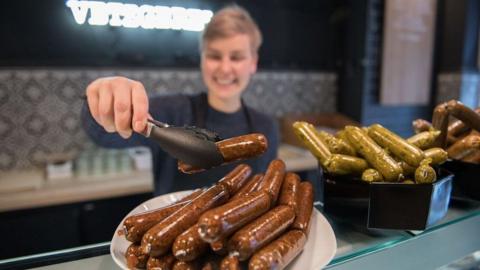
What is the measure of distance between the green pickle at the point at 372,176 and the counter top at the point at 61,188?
49.5 inches

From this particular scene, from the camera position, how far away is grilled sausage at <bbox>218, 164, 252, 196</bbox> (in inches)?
23.1

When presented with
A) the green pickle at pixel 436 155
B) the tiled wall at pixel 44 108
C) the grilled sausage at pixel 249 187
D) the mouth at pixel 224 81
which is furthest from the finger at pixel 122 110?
the tiled wall at pixel 44 108

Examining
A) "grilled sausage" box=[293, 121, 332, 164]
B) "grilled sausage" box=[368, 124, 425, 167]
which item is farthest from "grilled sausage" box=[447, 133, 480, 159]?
"grilled sausage" box=[293, 121, 332, 164]

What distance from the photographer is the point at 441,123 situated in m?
0.74

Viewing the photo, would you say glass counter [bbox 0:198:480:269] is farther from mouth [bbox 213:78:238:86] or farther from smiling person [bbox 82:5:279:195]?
mouth [bbox 213:78:238:86]

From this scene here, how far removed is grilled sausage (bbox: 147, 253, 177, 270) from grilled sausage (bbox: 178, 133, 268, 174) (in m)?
0.15

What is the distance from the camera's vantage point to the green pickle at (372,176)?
596mm

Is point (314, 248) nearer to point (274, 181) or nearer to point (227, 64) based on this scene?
point (274, 181)

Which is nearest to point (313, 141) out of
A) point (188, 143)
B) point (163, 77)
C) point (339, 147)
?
point (339, 147)

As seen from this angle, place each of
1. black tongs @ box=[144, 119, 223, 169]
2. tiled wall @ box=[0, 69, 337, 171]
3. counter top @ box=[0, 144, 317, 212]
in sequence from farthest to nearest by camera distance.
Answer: tiled wall @ box=[0, 69, 337, 171] < counter top @ box=[0, 144, 317, 212] < black tongs @ box=[144, 119, 223, 169]

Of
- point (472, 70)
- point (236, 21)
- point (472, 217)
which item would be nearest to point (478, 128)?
point (472, 217)

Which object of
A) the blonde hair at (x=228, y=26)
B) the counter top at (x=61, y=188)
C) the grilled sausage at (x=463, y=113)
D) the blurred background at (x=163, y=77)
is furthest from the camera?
the blurred background at (x=163, y=77)

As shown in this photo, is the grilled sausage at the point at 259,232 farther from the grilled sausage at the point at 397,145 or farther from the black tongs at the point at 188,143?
the grilled sausage at the point at 397,145

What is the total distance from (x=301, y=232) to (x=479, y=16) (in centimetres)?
297
